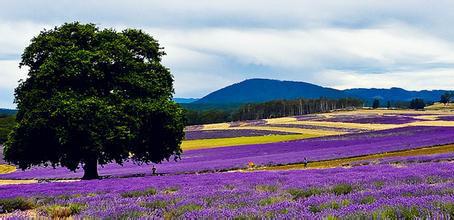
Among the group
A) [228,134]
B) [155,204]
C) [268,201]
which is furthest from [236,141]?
[268,201]

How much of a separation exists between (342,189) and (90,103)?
55.6 ft

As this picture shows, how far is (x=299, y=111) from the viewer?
193 m

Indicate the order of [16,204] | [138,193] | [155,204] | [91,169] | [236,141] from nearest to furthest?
[155,204]
[16,204]
[138,193]
[91,169]
[236,141]

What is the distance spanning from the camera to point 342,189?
1241cm

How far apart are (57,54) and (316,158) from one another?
847 inches

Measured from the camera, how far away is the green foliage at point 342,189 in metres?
12.2

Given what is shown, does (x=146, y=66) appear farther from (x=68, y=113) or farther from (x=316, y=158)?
(x=316, y=158)

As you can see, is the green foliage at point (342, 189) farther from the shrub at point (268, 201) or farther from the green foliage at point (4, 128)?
the green foliage at point (4, 128)

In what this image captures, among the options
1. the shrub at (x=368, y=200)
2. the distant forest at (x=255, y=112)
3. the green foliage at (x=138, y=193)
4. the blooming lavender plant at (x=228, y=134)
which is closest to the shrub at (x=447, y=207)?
the shrub at (x=368, y=200)

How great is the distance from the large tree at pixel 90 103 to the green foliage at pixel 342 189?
610 inches

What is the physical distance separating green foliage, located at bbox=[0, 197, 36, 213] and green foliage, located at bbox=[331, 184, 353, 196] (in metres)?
7.71

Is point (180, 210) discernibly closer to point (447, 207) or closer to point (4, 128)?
point (447, 207)

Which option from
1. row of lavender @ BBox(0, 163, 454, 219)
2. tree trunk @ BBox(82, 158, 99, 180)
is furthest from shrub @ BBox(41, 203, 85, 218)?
tree trunk @ BBox(82, 158, 99, 180)

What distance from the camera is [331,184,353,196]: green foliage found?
12195 millimetres
